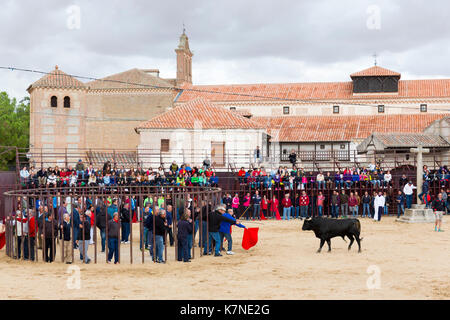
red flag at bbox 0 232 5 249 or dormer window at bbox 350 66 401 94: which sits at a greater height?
dormer window at bbox 350 66 401 94

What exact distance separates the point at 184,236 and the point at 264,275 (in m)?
3.13

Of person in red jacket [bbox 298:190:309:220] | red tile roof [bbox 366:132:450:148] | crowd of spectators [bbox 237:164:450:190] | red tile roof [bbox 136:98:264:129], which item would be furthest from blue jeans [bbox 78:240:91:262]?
red tile roof [bbox 366:132:450:148]

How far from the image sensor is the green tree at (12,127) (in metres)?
67.5

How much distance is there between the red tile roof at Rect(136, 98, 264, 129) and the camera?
46062 mm

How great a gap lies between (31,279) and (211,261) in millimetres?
5041

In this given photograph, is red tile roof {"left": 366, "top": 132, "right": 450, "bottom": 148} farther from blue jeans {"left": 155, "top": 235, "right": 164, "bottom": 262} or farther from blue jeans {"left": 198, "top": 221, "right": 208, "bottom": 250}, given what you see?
blue jeans {"left": 155, "top": 235, "right": 164, "bottom": 262}

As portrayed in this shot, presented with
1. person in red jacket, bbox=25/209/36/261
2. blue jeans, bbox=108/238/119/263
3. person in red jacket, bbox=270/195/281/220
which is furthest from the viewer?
person in red jacket, bbox=270/195/281/220

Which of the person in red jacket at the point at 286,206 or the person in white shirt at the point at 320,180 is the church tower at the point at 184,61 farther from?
the person in red jacket at the point at 286,206

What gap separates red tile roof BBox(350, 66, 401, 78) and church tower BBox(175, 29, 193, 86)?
20.1 m

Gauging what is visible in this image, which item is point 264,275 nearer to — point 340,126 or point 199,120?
point 199,120
